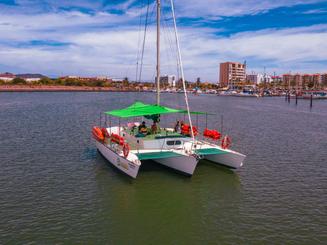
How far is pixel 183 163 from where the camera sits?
1827cm

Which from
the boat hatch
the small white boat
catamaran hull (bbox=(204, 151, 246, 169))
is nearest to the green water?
catamaran hull (bbox=(204, 151, 246, 169))

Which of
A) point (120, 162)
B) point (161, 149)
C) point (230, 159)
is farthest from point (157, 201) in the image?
point (230, 159)

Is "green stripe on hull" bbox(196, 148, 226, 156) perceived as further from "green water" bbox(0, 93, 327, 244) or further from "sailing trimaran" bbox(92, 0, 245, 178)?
"green water" bbox(0, 93, 327, 244)

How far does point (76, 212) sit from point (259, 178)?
11057 mm

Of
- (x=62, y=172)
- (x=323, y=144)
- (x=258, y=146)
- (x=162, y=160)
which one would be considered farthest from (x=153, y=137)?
(x=323, y=144)

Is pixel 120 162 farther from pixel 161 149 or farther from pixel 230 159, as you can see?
pixel 230 159

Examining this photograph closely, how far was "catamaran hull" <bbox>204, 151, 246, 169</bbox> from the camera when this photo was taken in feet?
63.7

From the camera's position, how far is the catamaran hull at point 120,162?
56.7 ft

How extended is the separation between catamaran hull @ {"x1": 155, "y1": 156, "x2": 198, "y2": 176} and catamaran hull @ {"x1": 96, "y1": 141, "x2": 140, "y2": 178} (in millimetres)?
2548

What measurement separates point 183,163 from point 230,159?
3505mm

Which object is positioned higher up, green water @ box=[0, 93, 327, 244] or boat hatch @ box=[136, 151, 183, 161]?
boat hatch @ box=[136, 151, 183, 161]

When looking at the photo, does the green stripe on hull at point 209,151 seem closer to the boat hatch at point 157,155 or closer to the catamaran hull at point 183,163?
the catamaran hull at point 183,163

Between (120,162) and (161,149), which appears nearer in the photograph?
(120,162)

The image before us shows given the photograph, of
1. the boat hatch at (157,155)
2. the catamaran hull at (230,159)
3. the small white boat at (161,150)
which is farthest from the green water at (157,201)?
the boat hatch at (157,155)
